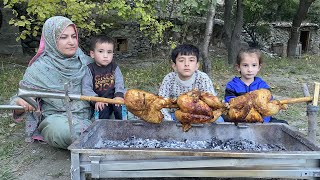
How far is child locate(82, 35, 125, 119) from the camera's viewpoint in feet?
12.8

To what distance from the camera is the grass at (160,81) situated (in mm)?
4441

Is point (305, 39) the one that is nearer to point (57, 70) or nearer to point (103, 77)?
point (103, 77)

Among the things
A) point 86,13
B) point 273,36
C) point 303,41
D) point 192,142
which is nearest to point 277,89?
point 86,13

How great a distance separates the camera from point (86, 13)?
6.20 metres

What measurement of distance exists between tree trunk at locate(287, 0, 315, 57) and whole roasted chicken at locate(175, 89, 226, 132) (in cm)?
1365

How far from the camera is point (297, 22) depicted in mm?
15492

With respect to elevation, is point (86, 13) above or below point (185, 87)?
above

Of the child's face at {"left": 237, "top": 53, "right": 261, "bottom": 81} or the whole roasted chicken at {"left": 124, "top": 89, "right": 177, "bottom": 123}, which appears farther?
the child's face at {"left": 237, "top": 53, "right": 261, "bottom": 81}

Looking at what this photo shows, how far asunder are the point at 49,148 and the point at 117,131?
3.69 ft

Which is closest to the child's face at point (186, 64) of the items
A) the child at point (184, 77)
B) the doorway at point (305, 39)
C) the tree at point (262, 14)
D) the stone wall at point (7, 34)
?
the child at point (184, 77)

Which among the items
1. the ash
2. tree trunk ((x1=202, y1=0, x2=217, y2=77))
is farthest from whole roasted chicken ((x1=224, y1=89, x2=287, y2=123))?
tree trunk ((x1=202, y1=0, x2=217, y2=77))

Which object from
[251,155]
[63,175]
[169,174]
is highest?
[251,155]

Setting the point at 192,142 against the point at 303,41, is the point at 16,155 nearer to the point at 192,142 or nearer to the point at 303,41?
the point at 192,142

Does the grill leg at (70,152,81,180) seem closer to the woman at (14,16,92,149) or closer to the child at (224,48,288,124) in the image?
the woman at (14,16,92,149)
